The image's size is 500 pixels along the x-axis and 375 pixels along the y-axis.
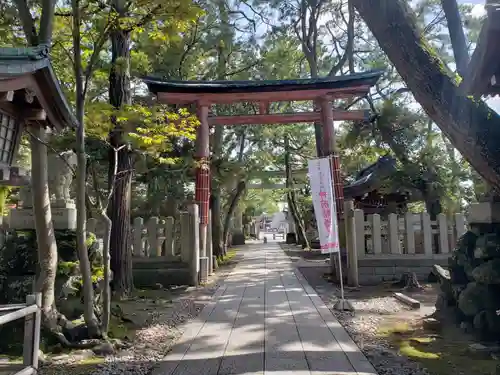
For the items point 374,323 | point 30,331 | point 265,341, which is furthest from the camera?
point 374,323

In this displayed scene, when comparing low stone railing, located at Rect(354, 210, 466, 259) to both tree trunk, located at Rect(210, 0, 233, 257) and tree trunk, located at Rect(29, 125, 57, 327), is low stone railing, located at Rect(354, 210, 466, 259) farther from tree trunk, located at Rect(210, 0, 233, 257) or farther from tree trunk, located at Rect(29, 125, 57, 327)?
tree trunk, located at Rect(29, 125, 57, 327)

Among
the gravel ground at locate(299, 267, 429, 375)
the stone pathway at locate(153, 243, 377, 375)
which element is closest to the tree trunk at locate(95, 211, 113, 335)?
the stone pathway at locate(153, 243, 377, 375)

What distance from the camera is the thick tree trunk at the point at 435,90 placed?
13.7 ft

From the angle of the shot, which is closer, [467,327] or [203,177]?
[467,327]

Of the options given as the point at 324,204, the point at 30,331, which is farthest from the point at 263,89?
the point at 30,331

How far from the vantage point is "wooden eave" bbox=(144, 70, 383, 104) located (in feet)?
36.1

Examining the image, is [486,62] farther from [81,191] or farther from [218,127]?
[218,127]

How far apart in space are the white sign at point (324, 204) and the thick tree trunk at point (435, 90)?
3790 mm

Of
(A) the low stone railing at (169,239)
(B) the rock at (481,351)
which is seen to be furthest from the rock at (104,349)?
(A) the low stone railing at (169,239)

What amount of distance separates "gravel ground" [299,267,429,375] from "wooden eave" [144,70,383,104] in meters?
5.16

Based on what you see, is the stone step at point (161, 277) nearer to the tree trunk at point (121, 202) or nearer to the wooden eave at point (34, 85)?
the tree trunk at point (121, 202)

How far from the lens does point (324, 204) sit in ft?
27.7

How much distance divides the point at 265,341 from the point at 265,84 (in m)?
7.53

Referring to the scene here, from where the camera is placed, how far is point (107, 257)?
548 centimetres
